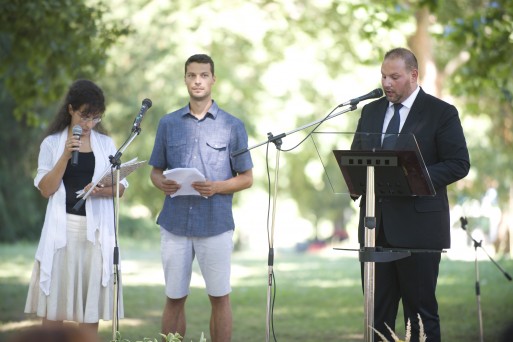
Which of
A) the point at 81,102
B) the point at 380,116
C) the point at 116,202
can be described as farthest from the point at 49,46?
the point at 380,116

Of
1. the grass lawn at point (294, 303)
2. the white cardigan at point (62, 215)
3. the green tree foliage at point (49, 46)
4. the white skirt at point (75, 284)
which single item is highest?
the green tree foliage at point (49, 46)

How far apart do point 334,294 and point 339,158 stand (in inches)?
327

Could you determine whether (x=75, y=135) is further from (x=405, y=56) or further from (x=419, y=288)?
(x=419, y=288)

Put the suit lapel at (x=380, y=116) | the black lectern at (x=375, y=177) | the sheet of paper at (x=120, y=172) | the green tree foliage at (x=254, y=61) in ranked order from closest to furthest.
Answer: the black lectern at (x=375, y=177) < the suit lapel at (x=380, y=116) < the sheet of paper at (x=120, y=172) < the green tree foliage at (x=254, y=61)

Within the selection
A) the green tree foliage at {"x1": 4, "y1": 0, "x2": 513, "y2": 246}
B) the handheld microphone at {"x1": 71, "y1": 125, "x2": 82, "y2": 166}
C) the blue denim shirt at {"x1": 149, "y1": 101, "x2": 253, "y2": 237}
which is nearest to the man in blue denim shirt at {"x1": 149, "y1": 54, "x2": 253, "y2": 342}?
the blue denim shirt at {"x1": 149, "y1": 101, "x2": 253, "y2": 237}

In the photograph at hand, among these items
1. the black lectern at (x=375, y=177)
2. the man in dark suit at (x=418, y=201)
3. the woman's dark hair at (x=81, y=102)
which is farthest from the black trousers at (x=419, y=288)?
the woman's dark hair at (x=81, y=102)

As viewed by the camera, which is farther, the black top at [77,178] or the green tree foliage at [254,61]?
the green tree foliage at [254,61]

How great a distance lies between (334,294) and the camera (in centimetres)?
1330

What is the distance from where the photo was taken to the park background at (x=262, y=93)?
11133 millimetres

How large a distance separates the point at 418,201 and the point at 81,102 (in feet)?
7.69

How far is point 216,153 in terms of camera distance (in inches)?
252

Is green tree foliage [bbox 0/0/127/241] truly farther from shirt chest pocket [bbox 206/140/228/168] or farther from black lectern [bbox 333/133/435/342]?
black lectern [bbox 333/133/435/342]

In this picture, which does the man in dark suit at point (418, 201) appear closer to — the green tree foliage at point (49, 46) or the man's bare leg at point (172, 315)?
the man's bare leg at point (172, 315)

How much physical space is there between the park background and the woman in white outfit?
887mm
